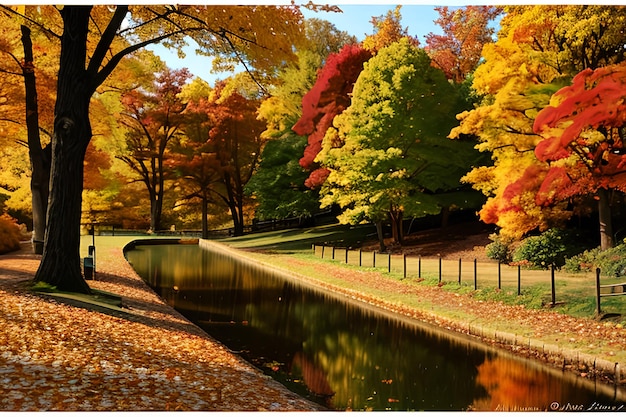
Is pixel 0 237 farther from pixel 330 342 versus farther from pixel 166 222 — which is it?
pixel 166 222

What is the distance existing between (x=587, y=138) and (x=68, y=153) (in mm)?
14708

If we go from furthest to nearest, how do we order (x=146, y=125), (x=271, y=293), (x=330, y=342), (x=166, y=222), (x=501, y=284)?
(x=166, y=222), (x=146, y=125), (x=271, y=293), (x=501, y=284), (x=330, y=342)

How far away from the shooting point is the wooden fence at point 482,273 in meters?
12.4

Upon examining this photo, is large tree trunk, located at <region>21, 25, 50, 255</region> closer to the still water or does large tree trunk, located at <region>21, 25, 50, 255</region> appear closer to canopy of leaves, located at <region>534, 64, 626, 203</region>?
the still water

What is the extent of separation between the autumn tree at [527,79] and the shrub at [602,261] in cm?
233

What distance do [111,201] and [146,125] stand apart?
27.6 feet

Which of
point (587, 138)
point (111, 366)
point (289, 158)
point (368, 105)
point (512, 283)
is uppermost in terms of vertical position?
point (368, 105)

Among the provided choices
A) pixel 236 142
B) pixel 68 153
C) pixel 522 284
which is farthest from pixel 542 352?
pixel 236 142

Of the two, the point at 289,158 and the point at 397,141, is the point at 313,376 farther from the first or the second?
the point at 289,158

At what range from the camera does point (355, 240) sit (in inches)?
1254

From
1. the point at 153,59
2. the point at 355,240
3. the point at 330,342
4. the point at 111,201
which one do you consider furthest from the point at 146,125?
the point at 330,342

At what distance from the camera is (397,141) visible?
2569cm

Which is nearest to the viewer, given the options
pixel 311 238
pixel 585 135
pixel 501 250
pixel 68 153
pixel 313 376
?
pixel 313 376

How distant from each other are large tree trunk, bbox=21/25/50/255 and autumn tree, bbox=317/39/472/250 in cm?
1363
